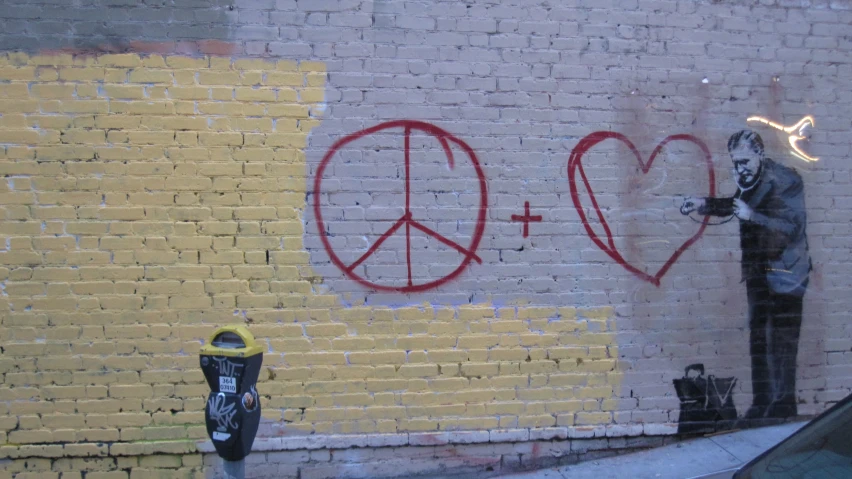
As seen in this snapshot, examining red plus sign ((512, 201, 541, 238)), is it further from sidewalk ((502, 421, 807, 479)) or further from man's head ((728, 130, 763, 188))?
sidewalk ((502, 421, 807, 479))

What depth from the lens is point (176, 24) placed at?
440 cm

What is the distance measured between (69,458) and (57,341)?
72cm

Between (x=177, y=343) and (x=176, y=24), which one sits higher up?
(x=176, y=24)

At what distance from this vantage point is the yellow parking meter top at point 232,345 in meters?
2.75

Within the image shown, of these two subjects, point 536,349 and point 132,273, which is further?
point 536,349

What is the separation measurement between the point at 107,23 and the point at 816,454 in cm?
429

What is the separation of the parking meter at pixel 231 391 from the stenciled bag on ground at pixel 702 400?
3.12m

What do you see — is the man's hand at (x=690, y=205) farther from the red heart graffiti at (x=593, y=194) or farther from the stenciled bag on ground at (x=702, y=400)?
the stenciled bag on ground at (x=702, y=400)

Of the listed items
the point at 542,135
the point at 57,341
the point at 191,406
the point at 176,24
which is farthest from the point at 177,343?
the point at 542,135

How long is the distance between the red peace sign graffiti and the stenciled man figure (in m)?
1.52

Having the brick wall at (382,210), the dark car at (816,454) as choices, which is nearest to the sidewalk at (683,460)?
the brick wall at (382,210)

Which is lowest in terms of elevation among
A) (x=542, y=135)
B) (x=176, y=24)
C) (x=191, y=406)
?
(x=191, y=406)

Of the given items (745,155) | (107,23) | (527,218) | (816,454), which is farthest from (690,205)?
(107,23)

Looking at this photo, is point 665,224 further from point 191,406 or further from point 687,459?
point 191,406
